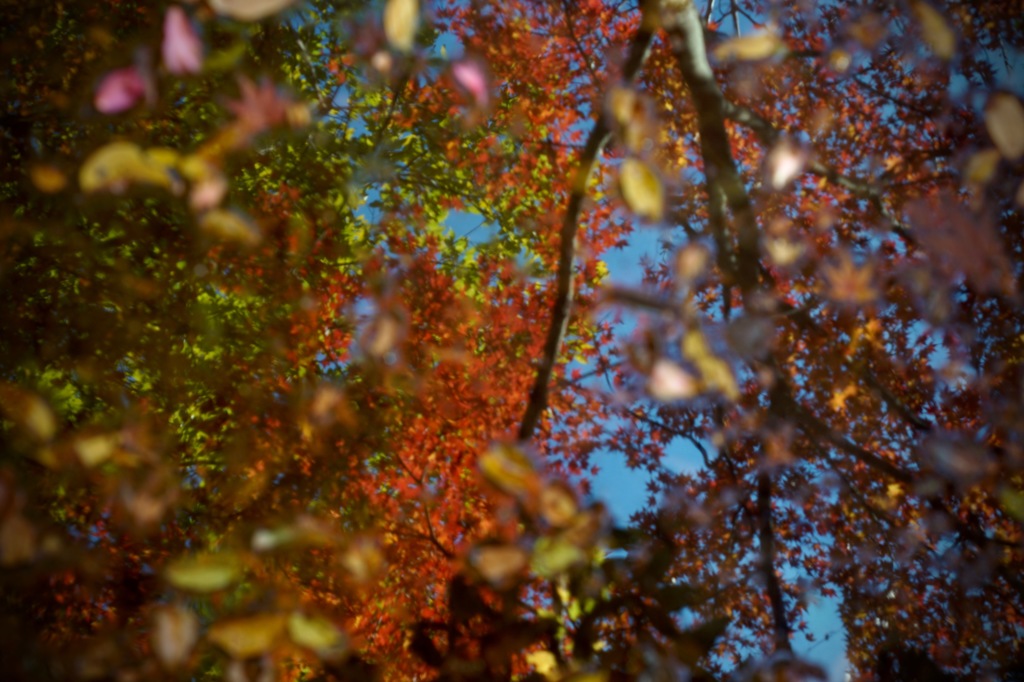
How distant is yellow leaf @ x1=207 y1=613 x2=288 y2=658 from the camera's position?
290 centimetres

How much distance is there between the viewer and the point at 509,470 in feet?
10.3

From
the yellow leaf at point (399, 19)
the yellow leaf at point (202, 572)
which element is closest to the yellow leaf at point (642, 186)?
the yellow leaf at point (399, 19)

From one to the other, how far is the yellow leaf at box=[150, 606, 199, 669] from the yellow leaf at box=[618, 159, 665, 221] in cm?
262

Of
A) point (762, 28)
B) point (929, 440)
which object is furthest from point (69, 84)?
point (929, 440)

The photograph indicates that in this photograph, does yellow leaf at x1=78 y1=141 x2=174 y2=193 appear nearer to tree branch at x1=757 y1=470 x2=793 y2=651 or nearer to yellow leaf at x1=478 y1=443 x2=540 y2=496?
yellow leaf at x1=478 y1=443 x2=540 y2=496

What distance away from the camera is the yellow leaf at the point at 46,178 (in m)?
5.53

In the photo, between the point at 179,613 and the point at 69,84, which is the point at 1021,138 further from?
the point at 69,84

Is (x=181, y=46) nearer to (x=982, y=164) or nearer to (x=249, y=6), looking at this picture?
(x=249, y=6)

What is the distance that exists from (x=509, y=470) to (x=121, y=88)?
244cm

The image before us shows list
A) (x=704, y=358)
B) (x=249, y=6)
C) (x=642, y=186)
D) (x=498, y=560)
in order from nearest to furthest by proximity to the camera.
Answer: (x=249, y=6) → (x=642, y=186) → (x=498, y=560) → (x=704, y=358)

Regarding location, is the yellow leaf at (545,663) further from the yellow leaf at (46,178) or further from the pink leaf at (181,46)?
the yellow leaf at (46,178)

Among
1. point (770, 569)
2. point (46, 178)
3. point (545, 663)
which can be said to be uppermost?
→ point (46, 178)

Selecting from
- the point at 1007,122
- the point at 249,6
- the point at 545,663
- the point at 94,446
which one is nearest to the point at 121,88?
the point at 249,6

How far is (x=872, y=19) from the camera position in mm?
6848
